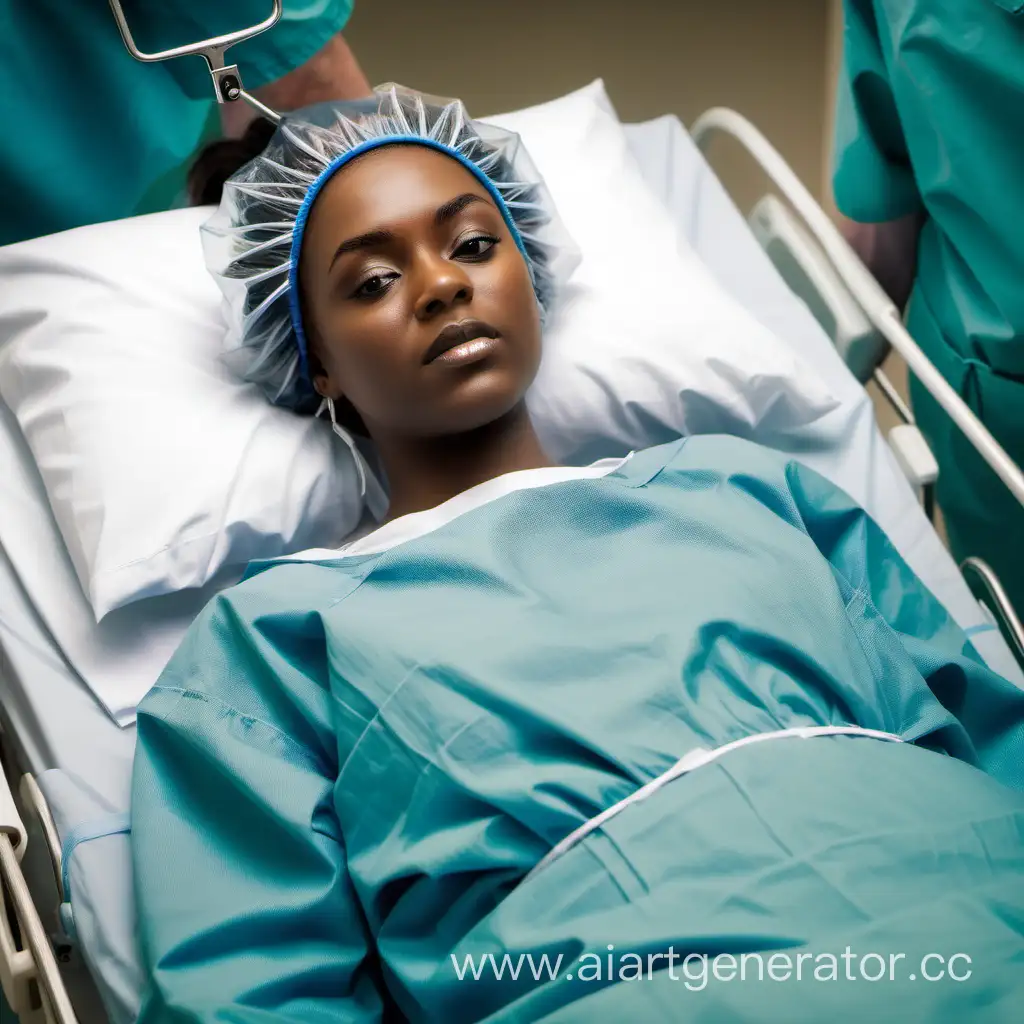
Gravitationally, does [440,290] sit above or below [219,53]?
below

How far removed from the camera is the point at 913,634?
4.30 ft

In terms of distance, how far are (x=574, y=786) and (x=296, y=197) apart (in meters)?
0.71

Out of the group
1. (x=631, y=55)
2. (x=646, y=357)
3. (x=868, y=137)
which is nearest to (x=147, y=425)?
(x=646, y=357)

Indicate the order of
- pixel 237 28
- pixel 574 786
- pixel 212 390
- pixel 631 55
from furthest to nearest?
pixel 631 55 < pixel 237 28 < pixel 212 390 < pixel 574 786

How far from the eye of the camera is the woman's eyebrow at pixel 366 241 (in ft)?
4.28

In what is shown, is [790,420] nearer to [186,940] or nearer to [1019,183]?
[1019,183]

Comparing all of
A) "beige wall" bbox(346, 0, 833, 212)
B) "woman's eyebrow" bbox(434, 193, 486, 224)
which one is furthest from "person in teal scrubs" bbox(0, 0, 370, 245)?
"beige wall" bbox(346, 0, 833, 212)

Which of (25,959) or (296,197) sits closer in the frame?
(25,959)

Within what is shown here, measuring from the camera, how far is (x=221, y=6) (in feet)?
5.04

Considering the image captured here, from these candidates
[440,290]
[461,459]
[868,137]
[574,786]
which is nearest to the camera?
[574,786]

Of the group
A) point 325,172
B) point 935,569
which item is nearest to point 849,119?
point 935,569

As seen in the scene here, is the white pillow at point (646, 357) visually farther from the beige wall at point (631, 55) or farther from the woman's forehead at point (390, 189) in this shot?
the beige wall at point (631, 55)

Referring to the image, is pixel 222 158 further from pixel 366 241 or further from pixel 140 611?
pixel 140 611

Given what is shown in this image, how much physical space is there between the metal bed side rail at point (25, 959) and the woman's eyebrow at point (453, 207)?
0.69 m
